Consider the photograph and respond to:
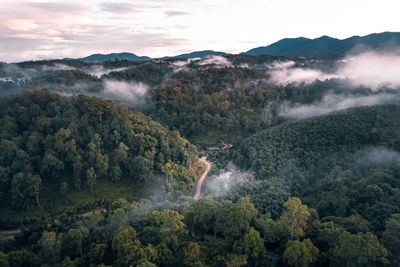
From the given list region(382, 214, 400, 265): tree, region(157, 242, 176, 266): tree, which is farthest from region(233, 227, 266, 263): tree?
region(382, 214, 400, 265): tree

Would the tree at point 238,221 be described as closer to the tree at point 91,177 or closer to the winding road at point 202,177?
the winding road at point 202,177

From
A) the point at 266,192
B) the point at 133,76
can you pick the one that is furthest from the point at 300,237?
the point at 133,76

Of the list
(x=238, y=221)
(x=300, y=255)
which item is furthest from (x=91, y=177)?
(x=300, y=255)

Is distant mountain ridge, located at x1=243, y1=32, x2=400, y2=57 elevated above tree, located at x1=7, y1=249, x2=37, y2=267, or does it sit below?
above

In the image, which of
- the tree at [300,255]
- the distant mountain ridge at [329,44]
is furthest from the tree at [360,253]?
the distant mountain ridge at [329,44]

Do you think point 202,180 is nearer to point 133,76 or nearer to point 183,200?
point 183,200

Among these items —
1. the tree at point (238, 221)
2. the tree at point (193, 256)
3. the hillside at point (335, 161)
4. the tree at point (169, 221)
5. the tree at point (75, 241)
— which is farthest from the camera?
the hillside at point (335, 161)

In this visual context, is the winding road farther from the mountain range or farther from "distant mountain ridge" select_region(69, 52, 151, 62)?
"distant mountain ridge" select_region(69, 52, 151, 62)
